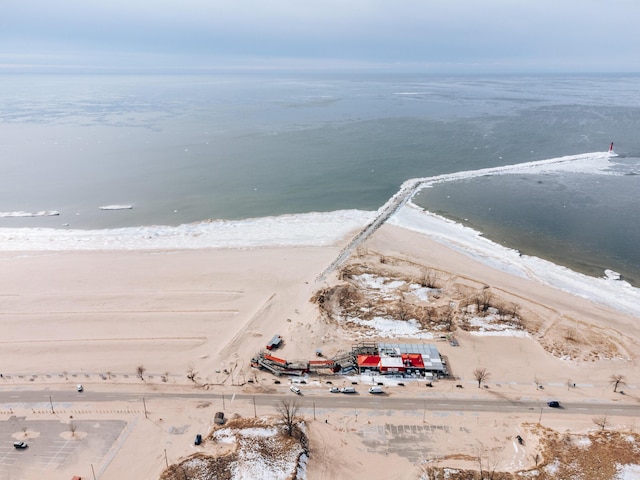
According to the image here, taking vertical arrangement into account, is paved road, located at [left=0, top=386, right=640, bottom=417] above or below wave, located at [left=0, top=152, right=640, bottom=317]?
below

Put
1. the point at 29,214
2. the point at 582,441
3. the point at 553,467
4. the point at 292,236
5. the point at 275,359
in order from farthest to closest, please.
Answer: the point at 29,214 → the point at 292,236 → the point at 275,359 → the point at 582,441 → the point at 553,467

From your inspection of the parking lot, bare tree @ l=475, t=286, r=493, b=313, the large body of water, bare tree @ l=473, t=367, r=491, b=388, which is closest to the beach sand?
the parking lot

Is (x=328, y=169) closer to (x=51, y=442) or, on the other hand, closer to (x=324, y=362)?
(x=324, y=362)

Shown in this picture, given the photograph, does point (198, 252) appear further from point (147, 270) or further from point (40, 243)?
point (40, 243)

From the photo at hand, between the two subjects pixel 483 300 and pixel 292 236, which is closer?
pixel 483 300

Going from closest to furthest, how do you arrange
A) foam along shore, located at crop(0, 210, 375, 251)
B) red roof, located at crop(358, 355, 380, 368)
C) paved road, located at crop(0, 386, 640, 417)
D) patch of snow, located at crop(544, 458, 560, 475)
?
patch of snow, located at crop(544, 458, 560, 475) < paved road, located at crop(0, 386, 640, 417) < red roof, located at crop(358, 355, 380, 368) < foam along shore, located at crop(0, 210, 375, 251)

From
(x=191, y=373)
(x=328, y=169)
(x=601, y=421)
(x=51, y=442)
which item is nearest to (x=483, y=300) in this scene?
(x=601, y=421)

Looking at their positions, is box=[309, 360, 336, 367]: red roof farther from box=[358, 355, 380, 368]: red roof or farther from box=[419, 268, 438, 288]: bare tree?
box=[419, 268, 438, 288]: bare tree

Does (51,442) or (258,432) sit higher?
(258,432)
